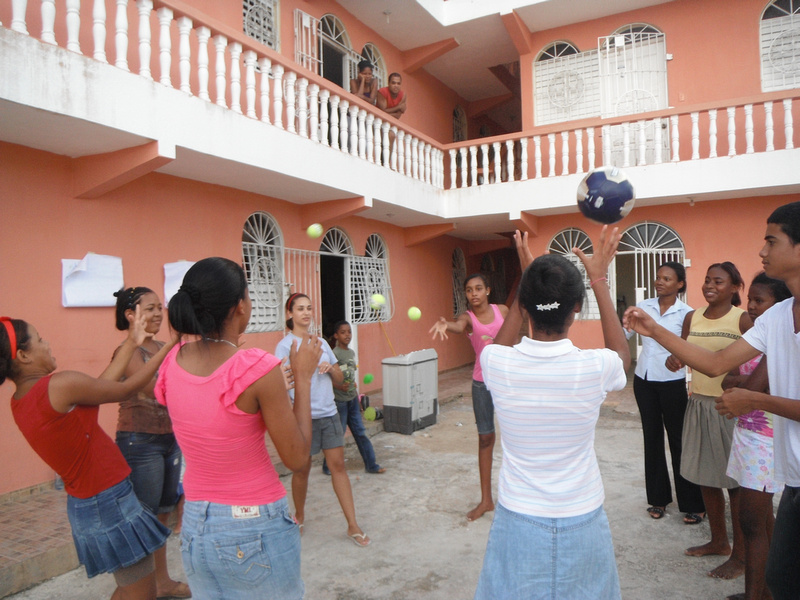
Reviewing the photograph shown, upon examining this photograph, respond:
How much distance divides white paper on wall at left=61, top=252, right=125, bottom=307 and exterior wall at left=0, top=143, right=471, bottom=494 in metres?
0.07

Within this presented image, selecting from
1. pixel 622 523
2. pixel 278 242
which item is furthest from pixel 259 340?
pixel 622 523

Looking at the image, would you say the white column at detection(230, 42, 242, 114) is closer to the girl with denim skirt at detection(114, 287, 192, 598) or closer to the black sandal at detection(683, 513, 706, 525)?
the girl with denim skirt at detection(114, 287, 192, 598)

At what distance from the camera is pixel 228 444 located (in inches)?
60.8

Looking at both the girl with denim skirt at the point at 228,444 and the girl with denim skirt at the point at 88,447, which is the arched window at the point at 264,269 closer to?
the girl with denim skirt at the point at 88,447

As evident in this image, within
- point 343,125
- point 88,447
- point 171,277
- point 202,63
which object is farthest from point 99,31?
point 88,447

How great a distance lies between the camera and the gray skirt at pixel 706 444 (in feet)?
10.3

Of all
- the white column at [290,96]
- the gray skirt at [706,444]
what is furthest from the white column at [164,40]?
the gray skirt at [706,444]

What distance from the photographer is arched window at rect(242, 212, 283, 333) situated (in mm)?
6746

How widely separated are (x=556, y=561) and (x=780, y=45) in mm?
9686

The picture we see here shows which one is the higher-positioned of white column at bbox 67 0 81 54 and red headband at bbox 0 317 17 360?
white column at bbox 67 0 81 54

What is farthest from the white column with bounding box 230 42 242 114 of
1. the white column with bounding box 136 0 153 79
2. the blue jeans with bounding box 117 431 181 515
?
the blue jeans with bounding box 117 431 181 515

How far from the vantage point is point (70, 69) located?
12.5 ft

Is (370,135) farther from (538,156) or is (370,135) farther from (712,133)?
(712,133)

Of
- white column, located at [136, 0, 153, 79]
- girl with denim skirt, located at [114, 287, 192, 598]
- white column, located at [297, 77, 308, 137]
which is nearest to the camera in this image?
girl with denim skirt, located at [114, 287, 192, 598]
